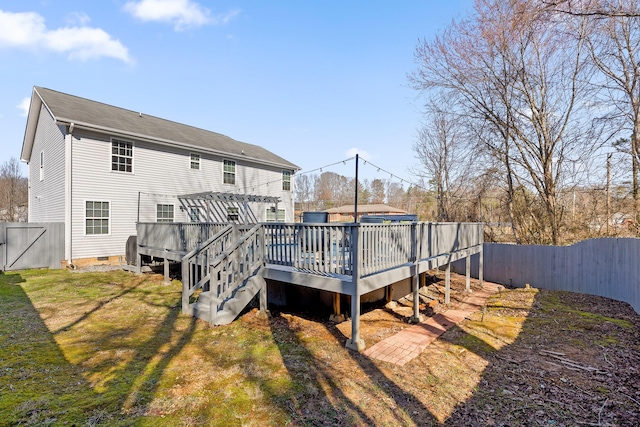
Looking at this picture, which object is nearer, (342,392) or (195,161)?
(342,392)

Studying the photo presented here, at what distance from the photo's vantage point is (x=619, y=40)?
9852mm

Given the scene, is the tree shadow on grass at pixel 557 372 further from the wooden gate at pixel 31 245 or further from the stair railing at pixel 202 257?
the wooden gate at pixel 31 245

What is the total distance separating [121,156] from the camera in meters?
12.0

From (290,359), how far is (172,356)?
1.63 m

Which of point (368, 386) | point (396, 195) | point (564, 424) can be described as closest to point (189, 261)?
point (368, 386)

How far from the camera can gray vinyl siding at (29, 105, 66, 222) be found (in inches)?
448

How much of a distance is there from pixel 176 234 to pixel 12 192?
34613mm

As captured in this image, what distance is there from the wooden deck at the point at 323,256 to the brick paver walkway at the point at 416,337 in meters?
0.34

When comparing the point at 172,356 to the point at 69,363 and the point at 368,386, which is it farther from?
the point at 368,386

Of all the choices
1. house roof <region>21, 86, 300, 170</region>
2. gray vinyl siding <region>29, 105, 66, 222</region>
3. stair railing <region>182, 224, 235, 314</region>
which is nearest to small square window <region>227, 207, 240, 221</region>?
house roof <region>21, 86, 300, 170</region>

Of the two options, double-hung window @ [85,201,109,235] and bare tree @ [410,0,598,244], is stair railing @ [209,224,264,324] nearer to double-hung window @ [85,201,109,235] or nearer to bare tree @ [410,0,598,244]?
double-hung window @ [85,201,109,235]

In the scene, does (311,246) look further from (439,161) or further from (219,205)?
(439,161)

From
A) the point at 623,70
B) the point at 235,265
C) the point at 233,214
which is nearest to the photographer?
the point at 235,265

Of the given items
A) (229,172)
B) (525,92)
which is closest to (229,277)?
(229,172)
